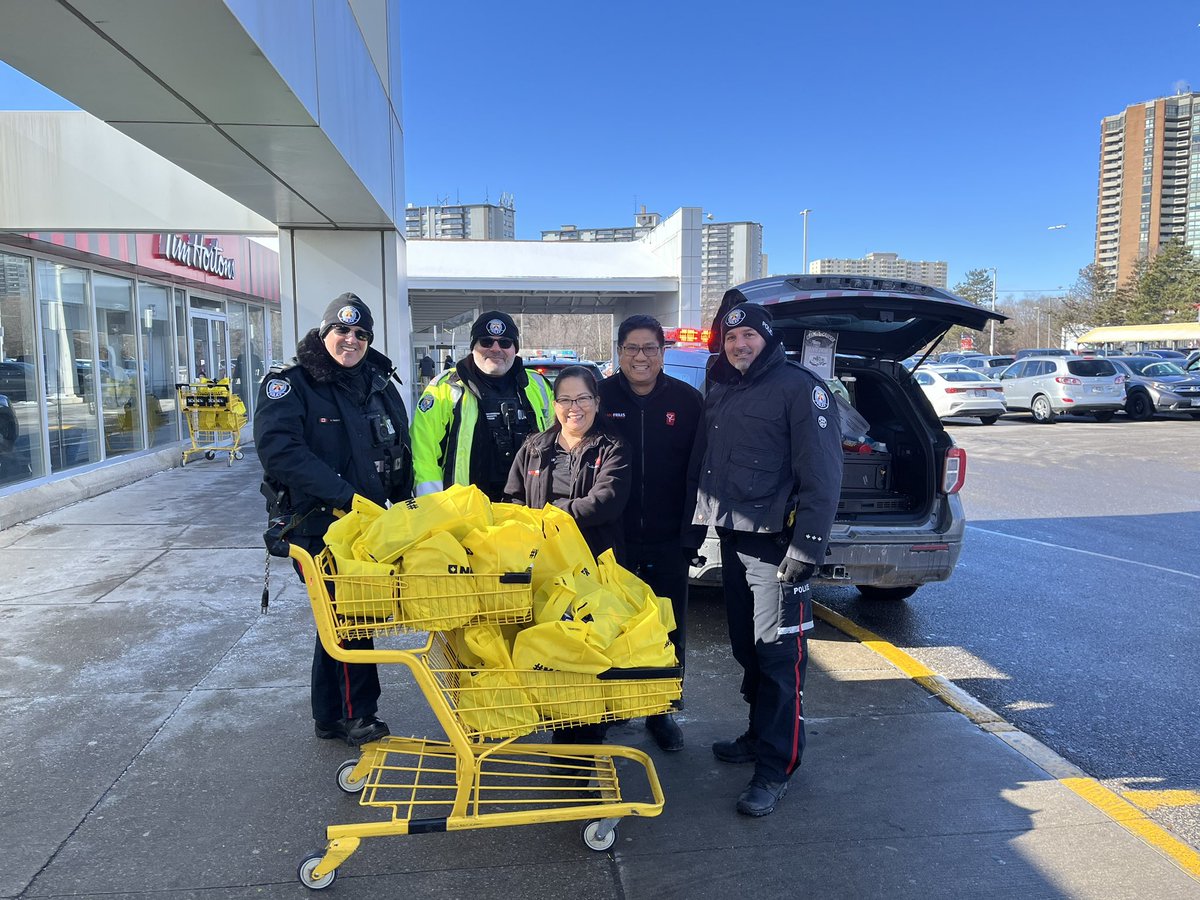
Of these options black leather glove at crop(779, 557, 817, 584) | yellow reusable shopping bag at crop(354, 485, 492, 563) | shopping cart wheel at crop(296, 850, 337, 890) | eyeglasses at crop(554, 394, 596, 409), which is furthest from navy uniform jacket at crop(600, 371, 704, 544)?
shopping cart wheel at crop(296, 850, 337, 890)

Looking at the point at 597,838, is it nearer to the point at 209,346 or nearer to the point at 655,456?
the point at 655,456

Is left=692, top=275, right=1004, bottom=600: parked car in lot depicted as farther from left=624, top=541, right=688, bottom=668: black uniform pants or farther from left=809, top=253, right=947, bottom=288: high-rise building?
left=809, top=253, right=947, bottom=288: high-rise building

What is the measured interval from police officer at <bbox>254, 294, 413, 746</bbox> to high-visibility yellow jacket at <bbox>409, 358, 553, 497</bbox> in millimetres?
180

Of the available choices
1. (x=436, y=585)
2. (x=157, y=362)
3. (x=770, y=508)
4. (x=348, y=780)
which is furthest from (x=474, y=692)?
(x=157, y=362)

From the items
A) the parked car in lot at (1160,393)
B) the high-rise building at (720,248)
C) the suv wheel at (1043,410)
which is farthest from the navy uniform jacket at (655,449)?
the high-rise building at (720,248)

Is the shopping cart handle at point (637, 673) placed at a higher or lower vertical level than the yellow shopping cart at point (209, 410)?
lower

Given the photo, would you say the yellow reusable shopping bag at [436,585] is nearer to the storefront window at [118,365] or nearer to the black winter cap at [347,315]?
the black winter cap at [347,315]

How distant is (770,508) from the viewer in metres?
3.19

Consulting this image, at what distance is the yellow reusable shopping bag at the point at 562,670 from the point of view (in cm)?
252

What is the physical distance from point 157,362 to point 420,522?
11979 millimetres

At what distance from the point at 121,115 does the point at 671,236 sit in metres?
15.7

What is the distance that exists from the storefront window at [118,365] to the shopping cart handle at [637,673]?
1050 cm

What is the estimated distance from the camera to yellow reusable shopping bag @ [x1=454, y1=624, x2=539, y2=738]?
2.57 meters

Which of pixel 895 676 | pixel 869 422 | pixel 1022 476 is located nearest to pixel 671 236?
pixel 1022 476
